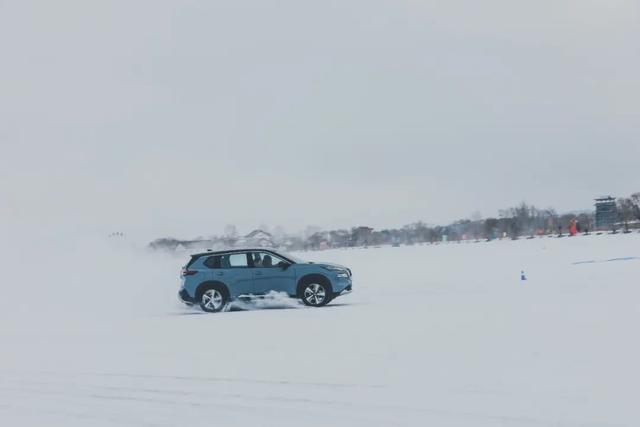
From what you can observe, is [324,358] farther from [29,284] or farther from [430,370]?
[29,284]

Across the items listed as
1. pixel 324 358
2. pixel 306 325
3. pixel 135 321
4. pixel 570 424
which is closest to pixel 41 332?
pixel 135 321

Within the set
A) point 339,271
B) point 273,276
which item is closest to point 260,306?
point 273,276

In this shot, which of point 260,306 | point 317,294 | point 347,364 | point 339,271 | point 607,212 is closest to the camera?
point 347,364

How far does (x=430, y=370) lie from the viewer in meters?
8.23

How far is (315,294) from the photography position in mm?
17609

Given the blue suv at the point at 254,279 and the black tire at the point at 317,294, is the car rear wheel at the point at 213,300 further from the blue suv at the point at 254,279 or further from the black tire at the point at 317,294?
the black tire at the point at 317,294

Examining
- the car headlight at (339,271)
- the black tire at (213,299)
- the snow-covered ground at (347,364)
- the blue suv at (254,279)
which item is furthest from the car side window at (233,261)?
the car headlight at (339,271)

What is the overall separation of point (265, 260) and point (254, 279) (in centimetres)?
57

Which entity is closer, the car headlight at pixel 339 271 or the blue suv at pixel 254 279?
the blue suv at pixel 254 279

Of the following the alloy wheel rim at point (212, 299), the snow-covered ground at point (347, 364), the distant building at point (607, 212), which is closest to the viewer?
the snow-covered ground at point (347, 364)

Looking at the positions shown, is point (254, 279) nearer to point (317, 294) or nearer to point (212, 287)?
point (212, 287)

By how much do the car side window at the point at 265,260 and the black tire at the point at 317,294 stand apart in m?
0.93

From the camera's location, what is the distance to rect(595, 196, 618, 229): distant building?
123 metres

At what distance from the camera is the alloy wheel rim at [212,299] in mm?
17719
